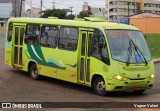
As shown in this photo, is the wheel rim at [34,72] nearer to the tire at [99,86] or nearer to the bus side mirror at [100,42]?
the tire at [99,86]

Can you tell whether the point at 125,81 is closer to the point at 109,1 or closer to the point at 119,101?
the point at 119,101

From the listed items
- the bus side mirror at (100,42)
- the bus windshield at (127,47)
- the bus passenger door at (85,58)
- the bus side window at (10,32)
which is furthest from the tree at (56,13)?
the bus side mirror at (100,42)

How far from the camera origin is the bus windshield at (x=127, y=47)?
13344mm

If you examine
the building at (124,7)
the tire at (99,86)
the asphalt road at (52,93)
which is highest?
the building at (124,7)

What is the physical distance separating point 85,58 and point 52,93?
167 cm

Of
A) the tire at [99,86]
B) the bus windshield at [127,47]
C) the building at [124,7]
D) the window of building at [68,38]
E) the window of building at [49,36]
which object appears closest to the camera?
the bus windshield at [127,47]

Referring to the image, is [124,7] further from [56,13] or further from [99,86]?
[99,86]

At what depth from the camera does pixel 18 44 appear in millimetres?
18266

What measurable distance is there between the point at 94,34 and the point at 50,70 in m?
2.85

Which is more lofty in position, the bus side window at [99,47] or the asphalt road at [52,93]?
the bus side window at [99,47]

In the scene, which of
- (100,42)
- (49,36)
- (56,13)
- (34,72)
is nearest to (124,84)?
(100,42)

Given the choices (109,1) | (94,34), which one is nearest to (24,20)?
(94,34)

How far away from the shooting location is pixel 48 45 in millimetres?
16219

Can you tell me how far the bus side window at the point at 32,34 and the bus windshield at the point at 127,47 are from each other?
169 inches
